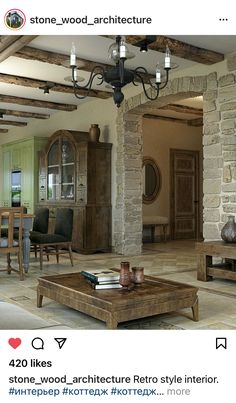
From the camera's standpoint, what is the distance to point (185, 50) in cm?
346

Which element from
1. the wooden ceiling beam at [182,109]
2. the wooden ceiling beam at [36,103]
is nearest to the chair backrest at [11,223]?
the wooden ceiling beam at [36,103]

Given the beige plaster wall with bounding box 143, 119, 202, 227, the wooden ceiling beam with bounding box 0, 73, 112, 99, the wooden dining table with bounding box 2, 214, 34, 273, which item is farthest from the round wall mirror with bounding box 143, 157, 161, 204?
the wooden dining table with bounding box 2, 214, 34, 273

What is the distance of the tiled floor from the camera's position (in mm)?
2111

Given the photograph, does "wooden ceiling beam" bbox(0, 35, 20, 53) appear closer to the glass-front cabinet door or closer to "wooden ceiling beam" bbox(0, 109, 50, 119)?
the glass-front cabinet door

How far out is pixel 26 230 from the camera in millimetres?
3572

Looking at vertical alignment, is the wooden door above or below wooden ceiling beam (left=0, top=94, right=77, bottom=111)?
below

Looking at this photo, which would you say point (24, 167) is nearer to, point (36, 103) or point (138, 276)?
Answer: point (36, 103)

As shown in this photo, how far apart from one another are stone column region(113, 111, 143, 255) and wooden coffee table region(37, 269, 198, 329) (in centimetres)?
280

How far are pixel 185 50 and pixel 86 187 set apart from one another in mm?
2205

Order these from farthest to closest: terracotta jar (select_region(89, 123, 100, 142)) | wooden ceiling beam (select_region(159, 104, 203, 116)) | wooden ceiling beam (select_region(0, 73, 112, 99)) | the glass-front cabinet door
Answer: wooden ceiling beam (select_region(159, 104, 203, 116)) < the glass-front cabinet door < terracotta jar (select_region(89, 123, 100, 142)) < wooden ceiling beam (select_region(0, 73, 112, 99))

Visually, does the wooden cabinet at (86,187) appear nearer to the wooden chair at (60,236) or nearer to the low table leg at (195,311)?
the wooden chair at (60,236)

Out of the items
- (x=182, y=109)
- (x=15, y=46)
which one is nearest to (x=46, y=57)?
(x=15, y=46)

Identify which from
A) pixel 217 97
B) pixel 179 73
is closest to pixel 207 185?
pixel 217 97
